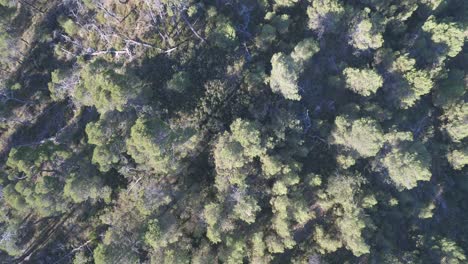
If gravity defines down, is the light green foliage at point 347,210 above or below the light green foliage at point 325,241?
above

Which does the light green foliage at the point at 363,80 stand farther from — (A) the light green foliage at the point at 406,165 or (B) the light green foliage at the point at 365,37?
(A) the light green foliage at the point at 406,165

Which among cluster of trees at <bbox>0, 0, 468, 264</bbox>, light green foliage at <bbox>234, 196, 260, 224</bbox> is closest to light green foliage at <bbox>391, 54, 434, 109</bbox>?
cluster of trees at <bbox>0, 0, 468, 264</bbox>

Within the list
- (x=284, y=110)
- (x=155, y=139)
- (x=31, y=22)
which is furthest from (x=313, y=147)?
(x=31, y=22)

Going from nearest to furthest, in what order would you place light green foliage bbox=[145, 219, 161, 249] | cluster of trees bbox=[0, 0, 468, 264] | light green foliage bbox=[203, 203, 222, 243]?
light green foliage bbox=[145, 219, 161, 249] → light green foliage bbox=[203, 203, 222, 243] → cluster of trees bbox=[0, 0, 468, 264]

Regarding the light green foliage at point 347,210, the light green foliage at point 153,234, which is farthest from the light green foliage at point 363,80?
the light green foliage at point 153,234

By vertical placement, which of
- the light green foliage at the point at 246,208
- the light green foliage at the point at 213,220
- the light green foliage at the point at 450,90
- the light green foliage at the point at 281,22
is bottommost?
the light green foliage at the point at 213,220

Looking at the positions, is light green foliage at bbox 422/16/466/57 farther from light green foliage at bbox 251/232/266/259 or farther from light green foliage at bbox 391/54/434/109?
light green foliage at bbox 251/232/266/259

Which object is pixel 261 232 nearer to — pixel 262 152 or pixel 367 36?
pixel 262 152
